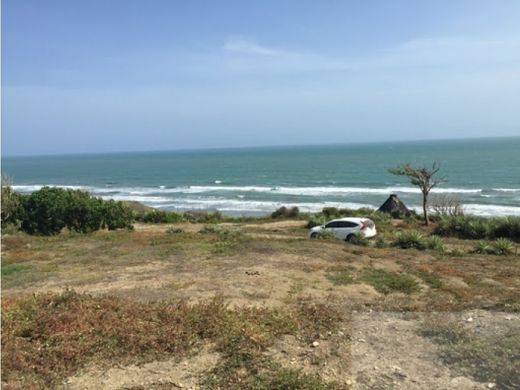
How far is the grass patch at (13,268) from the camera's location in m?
13.7

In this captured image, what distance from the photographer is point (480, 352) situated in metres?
7.20

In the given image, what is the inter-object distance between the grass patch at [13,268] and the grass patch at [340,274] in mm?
8939

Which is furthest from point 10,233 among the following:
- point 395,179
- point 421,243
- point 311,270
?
point 395,179

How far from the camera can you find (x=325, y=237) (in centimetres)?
2286

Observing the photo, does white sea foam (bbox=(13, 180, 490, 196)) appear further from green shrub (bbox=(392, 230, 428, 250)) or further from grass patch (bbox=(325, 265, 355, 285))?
grass patch (bbox=(325, 265, 355, 285))

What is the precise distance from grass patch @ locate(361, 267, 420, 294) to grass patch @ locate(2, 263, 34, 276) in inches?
389

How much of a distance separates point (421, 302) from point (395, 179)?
7449 centimetres

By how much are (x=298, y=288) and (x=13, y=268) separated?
8.69 metres

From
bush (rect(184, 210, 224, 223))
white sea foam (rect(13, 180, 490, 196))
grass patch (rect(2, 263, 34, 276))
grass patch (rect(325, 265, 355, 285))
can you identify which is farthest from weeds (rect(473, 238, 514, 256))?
white sea foam (rect(13, 180, 490, 196))

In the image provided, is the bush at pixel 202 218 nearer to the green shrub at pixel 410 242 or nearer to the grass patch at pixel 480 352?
the green shrub at pixel 410 242

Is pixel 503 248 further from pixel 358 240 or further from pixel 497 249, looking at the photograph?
pixel 358 240

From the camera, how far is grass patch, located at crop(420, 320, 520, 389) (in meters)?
6.45

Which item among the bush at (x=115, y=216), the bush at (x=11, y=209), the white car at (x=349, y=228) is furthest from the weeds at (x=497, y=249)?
the bush at (x=11, y=209)

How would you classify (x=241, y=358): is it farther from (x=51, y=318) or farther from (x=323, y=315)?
(x=51, y=318)
